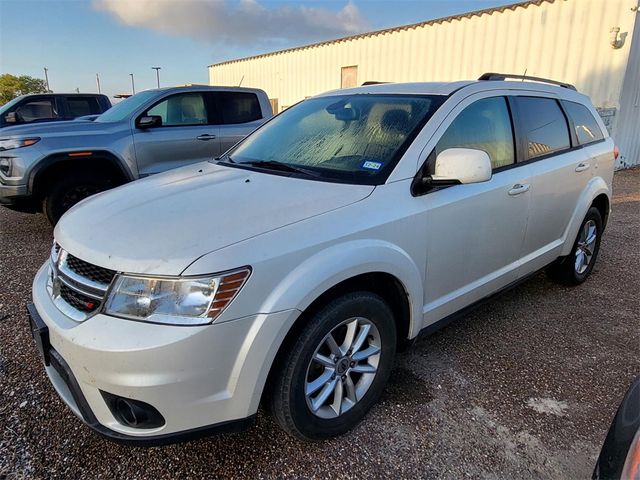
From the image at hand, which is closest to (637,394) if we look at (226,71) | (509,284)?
(509,284)

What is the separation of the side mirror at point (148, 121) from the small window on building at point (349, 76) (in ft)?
32.8

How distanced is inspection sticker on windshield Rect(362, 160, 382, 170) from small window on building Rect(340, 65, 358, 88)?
12.8 meters

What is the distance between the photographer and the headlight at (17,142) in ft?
15.8

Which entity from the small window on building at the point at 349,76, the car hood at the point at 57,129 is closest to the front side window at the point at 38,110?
the car hood at the point at 57,129

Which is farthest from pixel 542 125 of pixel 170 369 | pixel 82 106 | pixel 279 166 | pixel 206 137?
pixel 82 106

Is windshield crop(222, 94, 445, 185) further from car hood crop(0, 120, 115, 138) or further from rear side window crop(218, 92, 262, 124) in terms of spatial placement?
rear side window crop(218, 92, 262, 124)

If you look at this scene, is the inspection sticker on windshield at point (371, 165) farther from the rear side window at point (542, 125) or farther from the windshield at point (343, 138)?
the rear side window at point (542, 125)

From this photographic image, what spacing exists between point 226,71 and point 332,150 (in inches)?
798

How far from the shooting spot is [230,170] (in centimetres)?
268

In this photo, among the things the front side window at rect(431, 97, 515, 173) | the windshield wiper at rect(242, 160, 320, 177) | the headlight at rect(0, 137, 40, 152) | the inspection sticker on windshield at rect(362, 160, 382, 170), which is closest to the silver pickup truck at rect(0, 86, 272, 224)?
the headlight at rect(0, 137, 40, 152)

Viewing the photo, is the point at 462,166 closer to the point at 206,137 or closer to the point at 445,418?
the point at 445,418

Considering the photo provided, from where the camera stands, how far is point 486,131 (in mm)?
2814

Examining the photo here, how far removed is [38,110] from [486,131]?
9917mm

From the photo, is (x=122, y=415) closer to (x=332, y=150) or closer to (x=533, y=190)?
(x=332, y=150)
